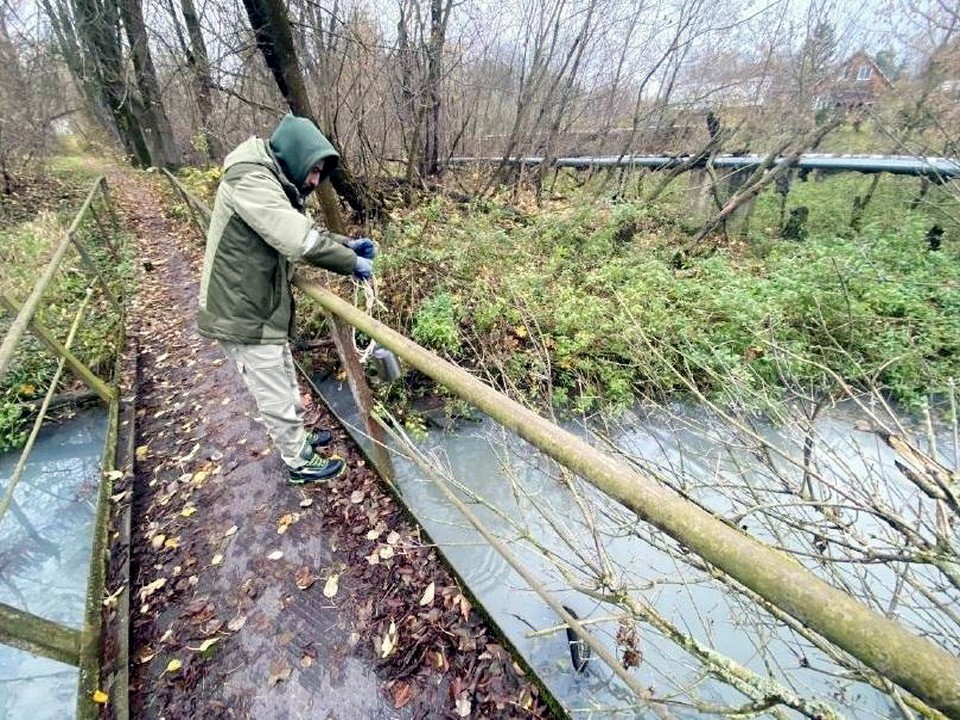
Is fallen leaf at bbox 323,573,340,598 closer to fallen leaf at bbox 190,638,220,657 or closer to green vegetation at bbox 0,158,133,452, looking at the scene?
fallen leaf at bbox 190,638,220,657

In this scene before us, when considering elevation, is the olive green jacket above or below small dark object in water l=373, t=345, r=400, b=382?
above

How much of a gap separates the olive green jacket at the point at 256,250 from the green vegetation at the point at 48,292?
5.95 feet

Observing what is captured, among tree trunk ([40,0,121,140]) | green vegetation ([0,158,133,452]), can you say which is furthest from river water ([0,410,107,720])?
tree trunk ([40,0,121,140])

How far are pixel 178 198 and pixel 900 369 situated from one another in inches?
514

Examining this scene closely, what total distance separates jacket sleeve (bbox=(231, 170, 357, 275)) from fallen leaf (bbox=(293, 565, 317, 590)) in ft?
5.00

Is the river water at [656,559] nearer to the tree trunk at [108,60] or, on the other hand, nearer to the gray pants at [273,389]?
the gray pants at [273,389]

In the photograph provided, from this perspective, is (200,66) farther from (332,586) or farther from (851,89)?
(851,89)

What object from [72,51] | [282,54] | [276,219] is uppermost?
[72,51]

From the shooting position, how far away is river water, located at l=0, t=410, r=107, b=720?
2.35 meters

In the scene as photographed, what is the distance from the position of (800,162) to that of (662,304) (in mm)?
5280

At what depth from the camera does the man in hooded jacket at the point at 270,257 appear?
2.23m

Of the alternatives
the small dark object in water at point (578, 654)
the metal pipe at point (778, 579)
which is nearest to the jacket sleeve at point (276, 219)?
the metal pipe at point (778, 579)

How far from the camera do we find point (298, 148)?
94.5 inches

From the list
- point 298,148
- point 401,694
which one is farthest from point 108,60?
point 401,694
